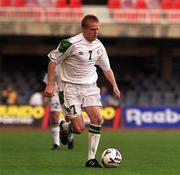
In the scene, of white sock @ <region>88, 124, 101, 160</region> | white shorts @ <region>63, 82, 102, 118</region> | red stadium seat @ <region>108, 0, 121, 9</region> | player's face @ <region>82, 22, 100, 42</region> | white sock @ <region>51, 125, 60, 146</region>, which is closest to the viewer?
player's face @ <region>82, 22, 100, 42</region>

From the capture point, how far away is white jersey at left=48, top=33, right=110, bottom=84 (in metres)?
11.8

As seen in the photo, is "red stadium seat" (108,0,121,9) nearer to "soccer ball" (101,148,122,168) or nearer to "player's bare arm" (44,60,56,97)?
"player's bare arm" (44,60,56,97)

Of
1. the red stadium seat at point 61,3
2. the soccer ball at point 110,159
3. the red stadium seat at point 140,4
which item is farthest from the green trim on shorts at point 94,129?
the red stadium seat at point 140,4

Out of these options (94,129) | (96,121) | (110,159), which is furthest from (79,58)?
(110,159)

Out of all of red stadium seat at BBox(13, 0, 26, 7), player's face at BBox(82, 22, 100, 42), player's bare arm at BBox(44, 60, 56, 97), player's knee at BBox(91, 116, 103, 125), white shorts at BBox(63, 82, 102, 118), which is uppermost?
red stadium seat at BBox(13, 0, 26, 7)

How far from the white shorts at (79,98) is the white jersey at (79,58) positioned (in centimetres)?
10

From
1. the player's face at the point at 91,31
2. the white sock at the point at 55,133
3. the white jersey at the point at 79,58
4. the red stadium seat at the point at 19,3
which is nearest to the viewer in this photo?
the player's face at the point at 91,31

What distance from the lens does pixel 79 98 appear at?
12.0m

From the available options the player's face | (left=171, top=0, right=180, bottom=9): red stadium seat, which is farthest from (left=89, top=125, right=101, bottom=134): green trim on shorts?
(left=171, top=0, right=180, bottom=9): red stadium seat

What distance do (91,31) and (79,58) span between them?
61 centimetres

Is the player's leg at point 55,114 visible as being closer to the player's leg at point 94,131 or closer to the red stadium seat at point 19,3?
the player's leg at point 94,131

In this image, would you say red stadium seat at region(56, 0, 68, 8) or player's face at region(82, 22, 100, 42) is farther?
red stadium seat at region(56, 0, 68, 8)

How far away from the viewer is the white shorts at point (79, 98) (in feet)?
39.1

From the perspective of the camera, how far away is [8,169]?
11.2 meters
